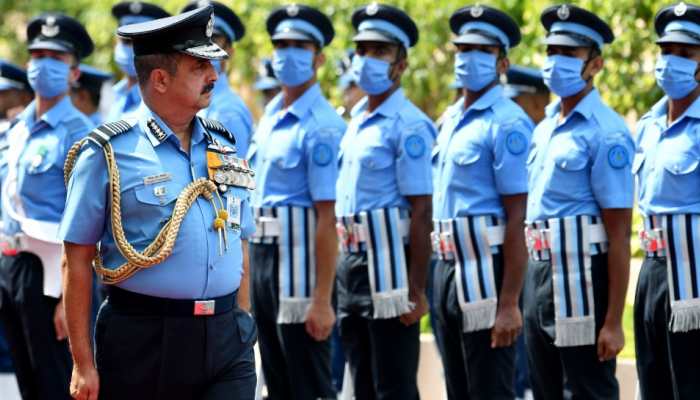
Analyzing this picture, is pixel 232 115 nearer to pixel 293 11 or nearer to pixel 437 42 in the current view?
pixel 293 11

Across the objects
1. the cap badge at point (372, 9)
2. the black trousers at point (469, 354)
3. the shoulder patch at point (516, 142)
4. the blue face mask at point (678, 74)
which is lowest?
the black trousers at point (469, 354)

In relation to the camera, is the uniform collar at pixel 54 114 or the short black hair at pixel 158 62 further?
the uniform collar at pixel 54 114

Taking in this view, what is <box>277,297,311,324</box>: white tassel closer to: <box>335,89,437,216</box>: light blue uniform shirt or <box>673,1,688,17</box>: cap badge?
<box>335,89,437,216</box>: light blue uniform shirt

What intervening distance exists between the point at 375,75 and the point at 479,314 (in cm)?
152

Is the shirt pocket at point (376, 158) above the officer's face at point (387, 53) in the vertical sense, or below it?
below

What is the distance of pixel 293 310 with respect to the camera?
803 centimetres

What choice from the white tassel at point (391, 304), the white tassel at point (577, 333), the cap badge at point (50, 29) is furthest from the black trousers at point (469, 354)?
the cap badge at point (50, 29)

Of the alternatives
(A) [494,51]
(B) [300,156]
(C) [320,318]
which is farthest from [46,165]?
(A) [494,51]

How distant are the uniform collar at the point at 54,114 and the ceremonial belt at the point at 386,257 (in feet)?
6.26

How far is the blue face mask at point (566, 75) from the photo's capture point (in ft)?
23.6

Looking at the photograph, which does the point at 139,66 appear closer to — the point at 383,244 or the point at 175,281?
the point at 175,281

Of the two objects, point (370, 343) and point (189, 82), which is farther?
point (370, 343)

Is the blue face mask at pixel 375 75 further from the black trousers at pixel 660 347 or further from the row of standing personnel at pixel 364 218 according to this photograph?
the black trousers at pixel 660 347

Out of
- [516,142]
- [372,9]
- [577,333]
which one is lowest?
[577,333]
